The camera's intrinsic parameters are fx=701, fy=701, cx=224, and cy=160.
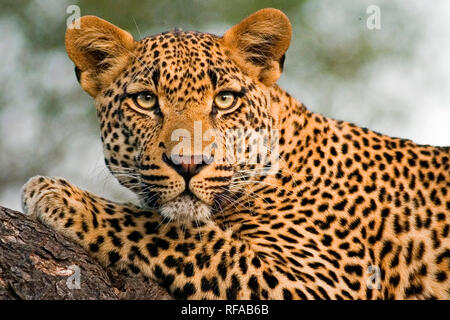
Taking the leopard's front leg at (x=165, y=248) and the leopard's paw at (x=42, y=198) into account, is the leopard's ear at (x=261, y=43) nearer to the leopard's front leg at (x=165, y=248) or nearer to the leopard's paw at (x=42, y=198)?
the leopard's front leg at (x=165, y=248)

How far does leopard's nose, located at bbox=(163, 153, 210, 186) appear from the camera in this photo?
5383mm

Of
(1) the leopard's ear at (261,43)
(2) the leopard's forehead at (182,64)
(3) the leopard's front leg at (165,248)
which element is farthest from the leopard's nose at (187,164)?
(1) the leopard's ear at (261,43)

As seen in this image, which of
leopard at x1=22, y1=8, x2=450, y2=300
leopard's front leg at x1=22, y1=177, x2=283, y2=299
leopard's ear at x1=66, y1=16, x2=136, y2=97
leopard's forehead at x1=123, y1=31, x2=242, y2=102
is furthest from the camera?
leopard's ear at x1=66, y1=16, x2=136, y2=97

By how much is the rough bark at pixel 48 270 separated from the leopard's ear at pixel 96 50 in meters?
1.87

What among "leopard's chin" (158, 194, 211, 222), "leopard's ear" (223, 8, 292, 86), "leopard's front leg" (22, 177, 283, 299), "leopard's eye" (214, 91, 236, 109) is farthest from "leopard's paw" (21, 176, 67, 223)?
"leopard's ear" (223, 8, 292, 86)

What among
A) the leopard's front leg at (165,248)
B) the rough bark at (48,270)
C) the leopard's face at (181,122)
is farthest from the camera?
the leopard's face at (181,122)

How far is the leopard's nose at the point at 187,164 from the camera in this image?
5.38 m

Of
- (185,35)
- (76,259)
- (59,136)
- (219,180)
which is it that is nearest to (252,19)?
(185,35)

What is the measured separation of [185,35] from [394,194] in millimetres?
2444

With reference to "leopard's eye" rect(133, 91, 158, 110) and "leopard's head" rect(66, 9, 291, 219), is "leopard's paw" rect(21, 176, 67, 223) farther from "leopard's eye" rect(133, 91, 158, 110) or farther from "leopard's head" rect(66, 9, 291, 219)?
"leopard's eye" rect(133, 91, 158, 110)

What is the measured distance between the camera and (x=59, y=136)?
48.5 ft

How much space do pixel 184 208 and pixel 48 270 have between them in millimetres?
1222

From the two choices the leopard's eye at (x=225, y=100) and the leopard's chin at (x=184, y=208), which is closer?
the leopard's chin at (x=184, y=208)

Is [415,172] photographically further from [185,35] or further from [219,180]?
[185,35]
